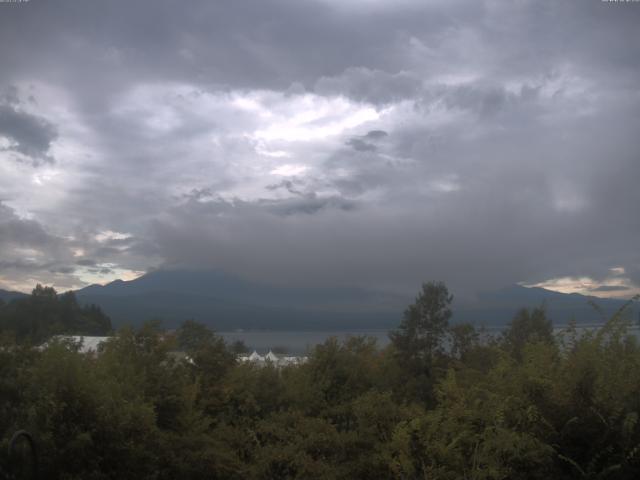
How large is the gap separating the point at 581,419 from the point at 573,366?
3.08ft

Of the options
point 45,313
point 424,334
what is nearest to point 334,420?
point 424,334

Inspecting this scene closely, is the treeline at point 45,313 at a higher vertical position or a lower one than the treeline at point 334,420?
higher

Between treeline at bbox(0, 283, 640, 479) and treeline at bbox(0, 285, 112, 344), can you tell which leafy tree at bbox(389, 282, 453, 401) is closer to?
treeline at bbox(0, 283, 640, 479)

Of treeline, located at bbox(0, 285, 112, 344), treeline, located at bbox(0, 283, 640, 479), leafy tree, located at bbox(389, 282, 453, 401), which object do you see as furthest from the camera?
treeline, located at bbox(0, 285, 112, 344)

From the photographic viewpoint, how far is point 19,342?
18547mm

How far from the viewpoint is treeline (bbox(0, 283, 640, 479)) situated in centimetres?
1112

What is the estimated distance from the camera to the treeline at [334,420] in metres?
11.1

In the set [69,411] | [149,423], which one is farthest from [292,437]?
[69,411]

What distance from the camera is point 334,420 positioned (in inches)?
915

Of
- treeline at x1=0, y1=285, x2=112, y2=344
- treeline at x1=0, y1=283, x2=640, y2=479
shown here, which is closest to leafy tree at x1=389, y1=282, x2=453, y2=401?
treeline at x1=0, y1=283, x2=640, y2=479

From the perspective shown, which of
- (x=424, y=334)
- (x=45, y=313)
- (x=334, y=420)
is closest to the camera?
(x=334, y=420)

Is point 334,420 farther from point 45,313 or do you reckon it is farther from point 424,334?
point 45,313

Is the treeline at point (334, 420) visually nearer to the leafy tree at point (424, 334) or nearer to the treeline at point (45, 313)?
the leafy tree at point (424, 334)

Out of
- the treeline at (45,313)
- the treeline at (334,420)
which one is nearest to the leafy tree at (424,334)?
the treeline at (334,420)
